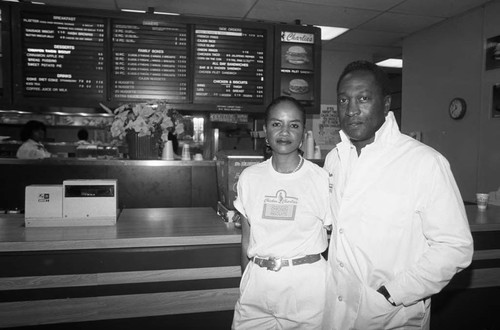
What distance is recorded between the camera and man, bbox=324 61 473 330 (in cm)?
128

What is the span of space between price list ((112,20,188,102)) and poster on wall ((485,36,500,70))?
322 centimetres

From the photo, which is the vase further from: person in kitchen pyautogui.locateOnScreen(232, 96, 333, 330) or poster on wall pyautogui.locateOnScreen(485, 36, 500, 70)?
poster on wall pyautogui.locateOnScreen(485, 36, 500, 70)

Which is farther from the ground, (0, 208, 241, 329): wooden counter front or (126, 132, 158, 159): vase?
(126, 132, 158, 159): vase

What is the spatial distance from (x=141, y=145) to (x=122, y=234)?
134cm

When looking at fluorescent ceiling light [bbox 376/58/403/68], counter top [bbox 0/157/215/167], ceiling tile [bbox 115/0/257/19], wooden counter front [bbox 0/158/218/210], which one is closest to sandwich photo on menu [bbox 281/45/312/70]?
ceiling tile [bbox 115/0/257/19]

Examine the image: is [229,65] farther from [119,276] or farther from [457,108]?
[457,108]

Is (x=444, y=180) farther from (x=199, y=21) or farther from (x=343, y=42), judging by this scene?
(x=343, y=42)

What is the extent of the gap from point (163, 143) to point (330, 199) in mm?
1988

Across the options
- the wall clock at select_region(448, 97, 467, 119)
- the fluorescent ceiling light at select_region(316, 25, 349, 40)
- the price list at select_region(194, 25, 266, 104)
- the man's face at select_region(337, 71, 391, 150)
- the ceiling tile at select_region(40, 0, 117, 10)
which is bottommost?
the man's face at select_region(337, 71, 391, 150)

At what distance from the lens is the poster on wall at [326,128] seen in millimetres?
6230

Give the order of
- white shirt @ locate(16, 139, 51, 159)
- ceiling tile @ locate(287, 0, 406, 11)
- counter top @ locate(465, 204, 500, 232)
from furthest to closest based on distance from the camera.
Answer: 1. white shirt @ locate(16, 139, 51, 159)
2. ceiling tile @ locate(287, 0, 406, 11)
3. counter top @ locate(465, 204, 500, 232)

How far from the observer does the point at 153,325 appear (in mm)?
1878

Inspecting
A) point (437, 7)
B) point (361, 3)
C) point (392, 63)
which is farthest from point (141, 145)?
point (392, 63)

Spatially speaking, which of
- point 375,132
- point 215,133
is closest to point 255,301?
point 375,132
